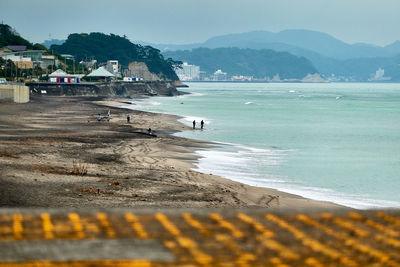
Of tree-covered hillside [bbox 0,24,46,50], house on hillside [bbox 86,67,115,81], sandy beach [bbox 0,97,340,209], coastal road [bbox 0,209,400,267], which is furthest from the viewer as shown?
tree-covered hillside [bbox 0,24,46,50]

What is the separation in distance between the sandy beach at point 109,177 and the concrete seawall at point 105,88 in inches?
2857

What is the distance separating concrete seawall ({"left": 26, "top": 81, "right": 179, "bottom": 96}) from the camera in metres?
115

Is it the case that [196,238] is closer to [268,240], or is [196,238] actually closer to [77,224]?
[268,240]

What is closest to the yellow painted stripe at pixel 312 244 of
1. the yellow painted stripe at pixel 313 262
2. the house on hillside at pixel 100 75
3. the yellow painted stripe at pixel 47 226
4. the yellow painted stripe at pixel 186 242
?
the yellow painted stripe at pixel 313 262

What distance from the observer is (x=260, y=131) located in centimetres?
6316

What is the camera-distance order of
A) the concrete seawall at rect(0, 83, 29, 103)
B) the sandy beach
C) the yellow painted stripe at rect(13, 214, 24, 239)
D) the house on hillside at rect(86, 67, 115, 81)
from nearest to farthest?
1. the yellow painted stripe at rect(13, 214, 24, 239)
2. the sandy beach
3. the concrete seawall at rect(0, 83, 29, 103)
4. the house on hillside at rect(86, 67, 115, 81)

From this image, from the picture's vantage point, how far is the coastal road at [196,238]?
14.9ft

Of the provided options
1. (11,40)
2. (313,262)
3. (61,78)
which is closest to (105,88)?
(61,78)

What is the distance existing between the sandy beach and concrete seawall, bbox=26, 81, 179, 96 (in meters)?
72.6

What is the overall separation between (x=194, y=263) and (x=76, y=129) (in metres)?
45.2

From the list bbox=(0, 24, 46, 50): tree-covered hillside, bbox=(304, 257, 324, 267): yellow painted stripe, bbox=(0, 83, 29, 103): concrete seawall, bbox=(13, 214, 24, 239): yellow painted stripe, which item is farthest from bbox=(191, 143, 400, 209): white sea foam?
bbox=(0, 24, 46, 50): tree-covered hillside

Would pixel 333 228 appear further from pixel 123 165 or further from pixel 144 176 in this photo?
pixel 123 165

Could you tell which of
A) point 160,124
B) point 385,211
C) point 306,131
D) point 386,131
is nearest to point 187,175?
point 385,211

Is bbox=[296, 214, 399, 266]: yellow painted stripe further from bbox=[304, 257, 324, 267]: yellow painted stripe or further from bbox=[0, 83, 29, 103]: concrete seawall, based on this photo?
bbox=[0, 83, 29, 103]: concrete seawall
